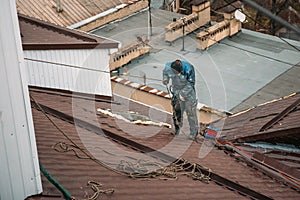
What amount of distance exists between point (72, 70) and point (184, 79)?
366 cm

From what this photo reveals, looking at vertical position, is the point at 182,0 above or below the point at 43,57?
below

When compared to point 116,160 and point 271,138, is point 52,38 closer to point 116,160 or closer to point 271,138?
point 271,138

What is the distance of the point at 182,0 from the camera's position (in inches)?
1336

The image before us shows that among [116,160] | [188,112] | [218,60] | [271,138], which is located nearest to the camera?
[116,160]

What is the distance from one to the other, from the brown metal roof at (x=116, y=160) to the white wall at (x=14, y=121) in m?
0.42

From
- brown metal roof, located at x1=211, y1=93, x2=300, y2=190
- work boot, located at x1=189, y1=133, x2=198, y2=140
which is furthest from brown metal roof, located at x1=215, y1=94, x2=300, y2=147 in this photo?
work boot, located at x1=189, y1=133, x2=198, y2=140

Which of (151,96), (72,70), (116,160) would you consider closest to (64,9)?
(151,96)

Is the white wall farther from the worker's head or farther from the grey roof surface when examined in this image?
the grey roof surface

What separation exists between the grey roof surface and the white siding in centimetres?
437

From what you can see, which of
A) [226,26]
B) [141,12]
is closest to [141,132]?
[226,26]

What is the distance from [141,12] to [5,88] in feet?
61.5

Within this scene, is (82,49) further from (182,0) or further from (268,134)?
(182,0)

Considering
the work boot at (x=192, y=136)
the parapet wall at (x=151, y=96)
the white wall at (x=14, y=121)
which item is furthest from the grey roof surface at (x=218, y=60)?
the white wall at (x=14, y=121)

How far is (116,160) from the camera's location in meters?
7.16
